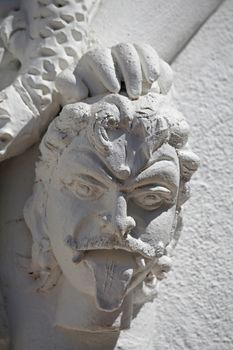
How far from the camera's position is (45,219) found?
1446mm

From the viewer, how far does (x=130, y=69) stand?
1.41 metres

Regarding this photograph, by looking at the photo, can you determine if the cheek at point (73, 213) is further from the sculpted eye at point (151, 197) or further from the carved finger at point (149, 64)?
the carved finger at point (149, 64)

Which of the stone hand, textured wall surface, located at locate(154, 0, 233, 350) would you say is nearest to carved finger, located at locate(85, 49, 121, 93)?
the stone hand

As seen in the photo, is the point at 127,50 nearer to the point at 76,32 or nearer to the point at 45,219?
the point at 76,32

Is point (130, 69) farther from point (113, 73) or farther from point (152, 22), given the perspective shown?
point (152, 22)

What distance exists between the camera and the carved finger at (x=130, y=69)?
1.41m

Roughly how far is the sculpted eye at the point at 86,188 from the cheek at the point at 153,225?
0.16 ft

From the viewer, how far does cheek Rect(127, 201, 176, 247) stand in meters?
1.39

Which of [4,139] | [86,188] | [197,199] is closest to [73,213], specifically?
[86,188]

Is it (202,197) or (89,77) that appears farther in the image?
(202,197)

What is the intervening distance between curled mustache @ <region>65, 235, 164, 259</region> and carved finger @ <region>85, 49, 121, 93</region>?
19 centimetres

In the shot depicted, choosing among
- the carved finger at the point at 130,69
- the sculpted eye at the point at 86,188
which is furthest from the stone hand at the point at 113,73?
the sculpted eye at the point at 86,188

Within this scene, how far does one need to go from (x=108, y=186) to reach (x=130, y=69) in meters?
0.15

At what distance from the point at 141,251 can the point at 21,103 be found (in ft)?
0.83
